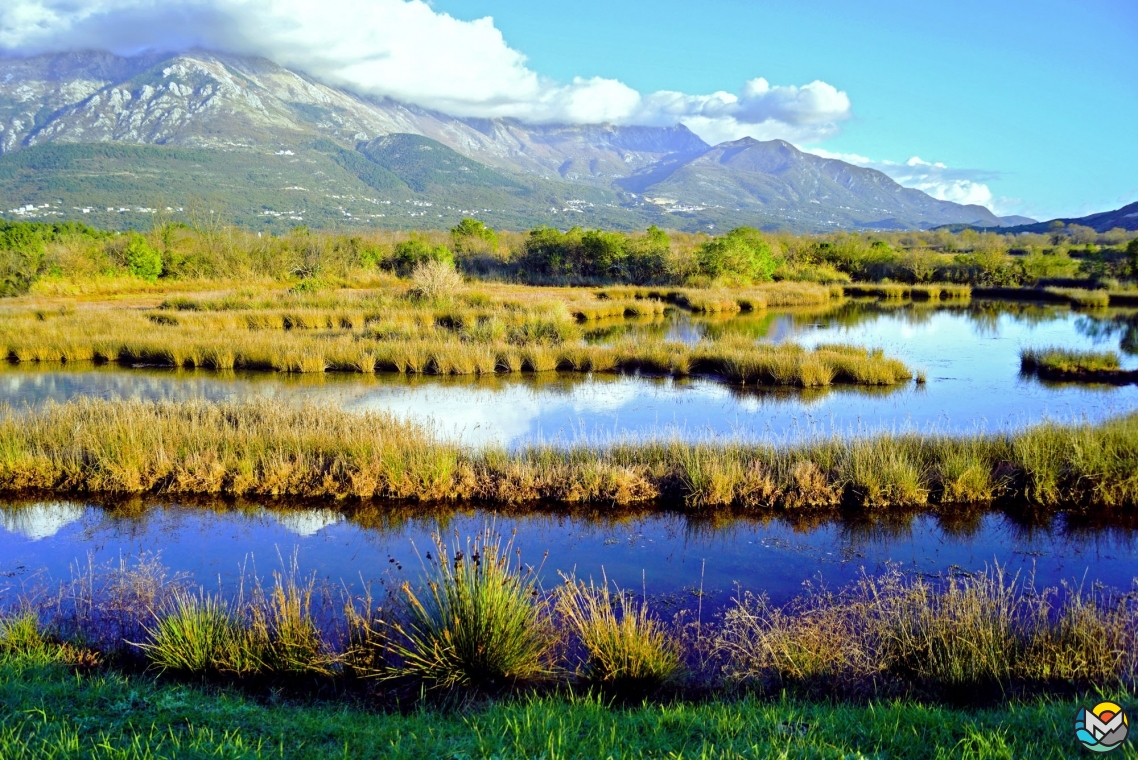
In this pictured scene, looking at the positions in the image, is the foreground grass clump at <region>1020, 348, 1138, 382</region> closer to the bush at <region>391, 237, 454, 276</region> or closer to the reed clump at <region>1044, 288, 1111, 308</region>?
the reed clump at <region>1044, 288, 1111, 308</region>

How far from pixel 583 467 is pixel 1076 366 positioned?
16.6 metres

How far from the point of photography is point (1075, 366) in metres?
19.9

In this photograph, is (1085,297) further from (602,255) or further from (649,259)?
(602,255)

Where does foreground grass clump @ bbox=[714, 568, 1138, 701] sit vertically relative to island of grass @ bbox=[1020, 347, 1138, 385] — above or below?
below

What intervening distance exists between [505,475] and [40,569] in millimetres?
5675

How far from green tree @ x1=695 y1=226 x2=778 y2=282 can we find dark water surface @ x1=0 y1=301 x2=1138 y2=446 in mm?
20857

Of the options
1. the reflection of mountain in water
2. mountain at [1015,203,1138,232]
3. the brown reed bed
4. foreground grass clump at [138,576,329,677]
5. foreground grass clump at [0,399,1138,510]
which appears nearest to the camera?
foreground grass clump at [138,576,329,677]

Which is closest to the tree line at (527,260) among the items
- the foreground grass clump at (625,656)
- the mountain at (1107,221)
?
the foreground grass clump at (625,656)

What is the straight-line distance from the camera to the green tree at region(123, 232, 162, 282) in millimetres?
39281

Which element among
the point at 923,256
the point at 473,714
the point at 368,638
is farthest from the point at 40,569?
the point at 923,256

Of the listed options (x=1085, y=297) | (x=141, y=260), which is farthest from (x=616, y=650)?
(x=141, y=260)

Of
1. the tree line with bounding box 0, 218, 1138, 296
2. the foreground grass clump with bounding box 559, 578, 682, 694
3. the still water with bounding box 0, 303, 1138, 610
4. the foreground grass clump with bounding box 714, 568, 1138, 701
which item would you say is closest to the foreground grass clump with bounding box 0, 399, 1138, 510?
the still water with bounding box 0, 303, 1138, 610

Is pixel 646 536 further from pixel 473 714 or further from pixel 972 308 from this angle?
pixel 972 308

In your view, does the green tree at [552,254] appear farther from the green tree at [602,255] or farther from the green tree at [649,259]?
the green tree at [649,259]
